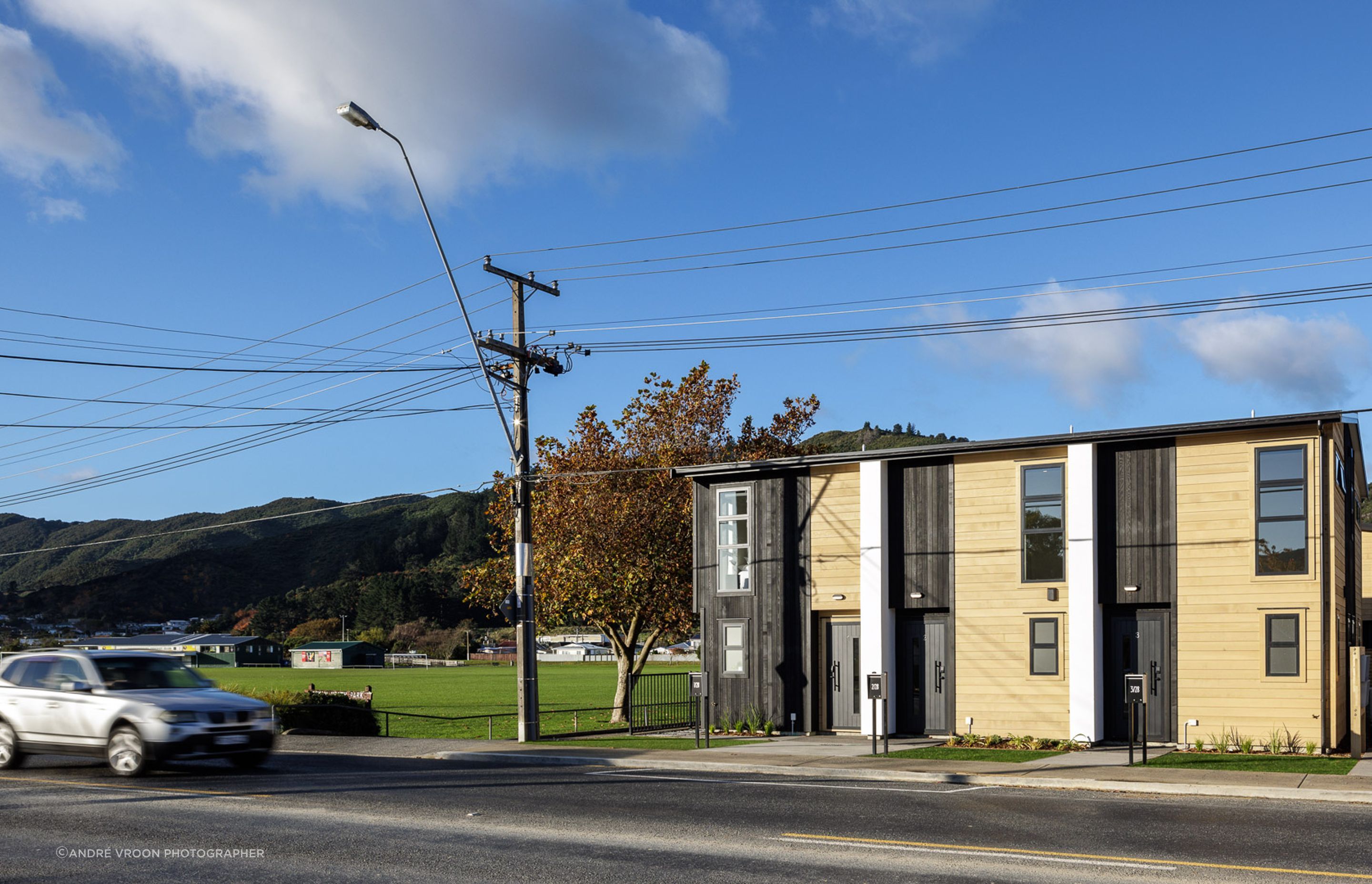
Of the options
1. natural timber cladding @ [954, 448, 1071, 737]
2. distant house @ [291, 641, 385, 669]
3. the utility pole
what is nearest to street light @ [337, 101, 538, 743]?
the utility pole

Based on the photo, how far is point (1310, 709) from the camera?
20016 millimetres

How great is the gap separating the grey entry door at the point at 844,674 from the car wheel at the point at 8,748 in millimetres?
15328

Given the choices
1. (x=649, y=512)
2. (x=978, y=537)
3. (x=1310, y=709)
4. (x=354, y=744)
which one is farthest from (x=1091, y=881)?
(x=649, y=512)

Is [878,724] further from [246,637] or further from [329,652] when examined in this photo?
[246,637]

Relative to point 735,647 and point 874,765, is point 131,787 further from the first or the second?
point 735,647

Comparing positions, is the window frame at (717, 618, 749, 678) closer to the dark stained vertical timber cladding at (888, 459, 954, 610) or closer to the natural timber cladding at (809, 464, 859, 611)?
the natural timber cladding at (809, 464, 859, 611)

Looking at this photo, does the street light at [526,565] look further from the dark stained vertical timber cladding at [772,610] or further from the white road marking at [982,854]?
the white road marking at [982,854]

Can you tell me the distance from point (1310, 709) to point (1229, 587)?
2.40m

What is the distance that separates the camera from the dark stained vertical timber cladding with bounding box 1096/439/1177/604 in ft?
71.5

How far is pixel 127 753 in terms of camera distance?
51.7 feet

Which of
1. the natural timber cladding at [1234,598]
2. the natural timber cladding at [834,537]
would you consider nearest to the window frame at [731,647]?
the natural timber cladding at [834,537]

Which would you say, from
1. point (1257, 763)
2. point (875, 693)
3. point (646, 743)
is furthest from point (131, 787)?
point (1257, 763)

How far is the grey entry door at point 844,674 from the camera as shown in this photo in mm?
24969

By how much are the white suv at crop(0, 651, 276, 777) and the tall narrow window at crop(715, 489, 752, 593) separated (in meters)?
12.1
